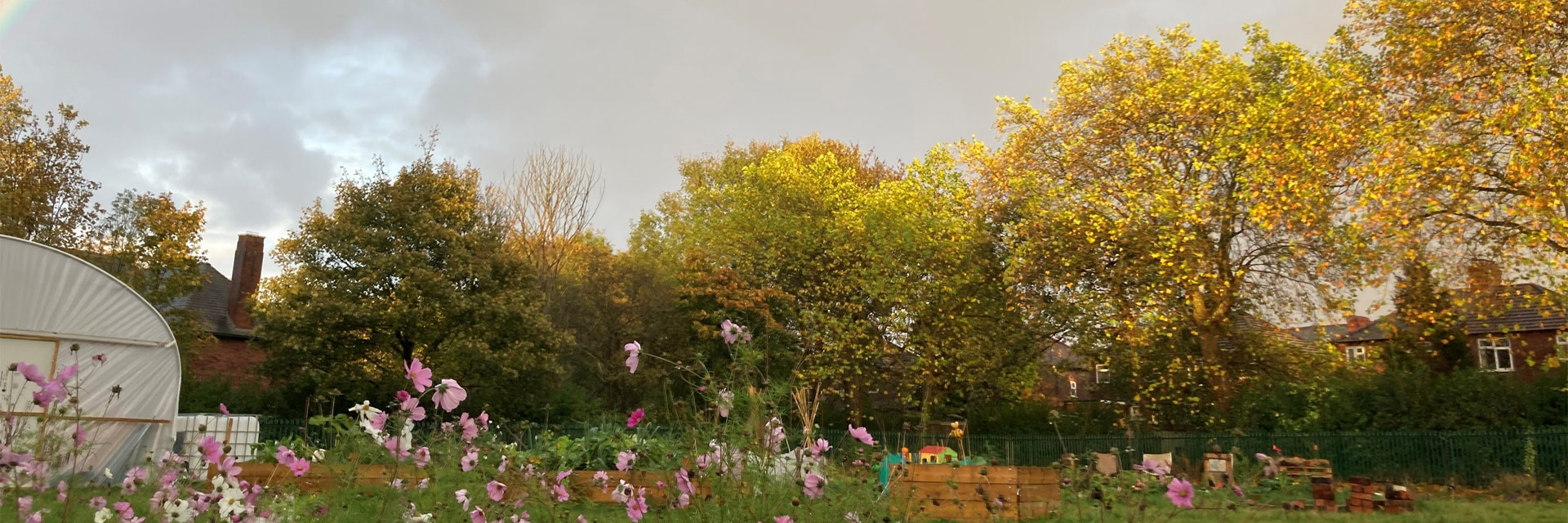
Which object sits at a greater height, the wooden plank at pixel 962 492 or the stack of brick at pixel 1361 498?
the wooden plank at pixel 962 492

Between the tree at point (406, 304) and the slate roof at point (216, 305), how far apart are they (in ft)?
Result: 25.6

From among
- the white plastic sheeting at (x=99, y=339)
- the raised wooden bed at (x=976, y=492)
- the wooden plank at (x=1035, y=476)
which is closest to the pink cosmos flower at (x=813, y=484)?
the raised wooden bed at (x=976, y=492)

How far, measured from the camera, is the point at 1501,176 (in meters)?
14.0

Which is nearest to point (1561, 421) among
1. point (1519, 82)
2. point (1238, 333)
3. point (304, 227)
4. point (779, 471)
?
point (1238, 333)

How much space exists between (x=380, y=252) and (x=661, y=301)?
8411 millimetres

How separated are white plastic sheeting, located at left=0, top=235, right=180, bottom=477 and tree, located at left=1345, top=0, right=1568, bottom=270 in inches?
641

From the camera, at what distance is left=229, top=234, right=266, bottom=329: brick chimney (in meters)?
30.5

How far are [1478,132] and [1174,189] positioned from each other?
5021mm

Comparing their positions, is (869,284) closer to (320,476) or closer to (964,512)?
(964,512)

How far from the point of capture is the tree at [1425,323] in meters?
15.8

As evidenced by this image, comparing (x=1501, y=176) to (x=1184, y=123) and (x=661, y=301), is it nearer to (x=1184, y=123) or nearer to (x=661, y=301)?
(x=1184, y=123)

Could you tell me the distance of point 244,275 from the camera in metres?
30.6

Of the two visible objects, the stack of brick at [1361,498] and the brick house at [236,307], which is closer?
the stack of brick at [1361,498]

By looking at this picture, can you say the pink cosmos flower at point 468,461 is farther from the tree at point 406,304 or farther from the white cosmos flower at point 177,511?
the tree at point 406,304
